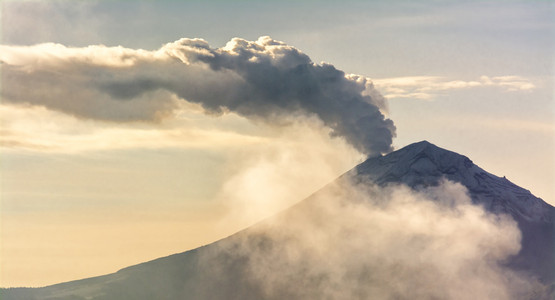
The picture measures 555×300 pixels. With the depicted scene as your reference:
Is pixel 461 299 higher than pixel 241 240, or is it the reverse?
pixel 241 240

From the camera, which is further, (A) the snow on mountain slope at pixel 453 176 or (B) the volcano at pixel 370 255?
(A) the snow on mountain slope at pixel 453 176

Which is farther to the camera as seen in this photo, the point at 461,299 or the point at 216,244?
the point at 216,244

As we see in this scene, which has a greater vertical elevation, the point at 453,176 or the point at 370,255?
the point at 453,176

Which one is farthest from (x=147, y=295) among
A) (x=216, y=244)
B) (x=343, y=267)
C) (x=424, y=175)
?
(x=424, y=175)

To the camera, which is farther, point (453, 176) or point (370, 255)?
point (453, 176)

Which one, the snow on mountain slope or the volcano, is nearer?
the volcano

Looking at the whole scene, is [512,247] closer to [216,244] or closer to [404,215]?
[404,215]

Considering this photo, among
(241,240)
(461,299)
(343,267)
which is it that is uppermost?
(241,240)

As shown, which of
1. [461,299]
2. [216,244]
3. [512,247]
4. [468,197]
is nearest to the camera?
[461,299]
